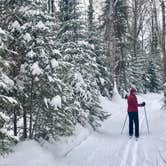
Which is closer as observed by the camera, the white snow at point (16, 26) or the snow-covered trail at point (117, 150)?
the white snow at point (16, 26)

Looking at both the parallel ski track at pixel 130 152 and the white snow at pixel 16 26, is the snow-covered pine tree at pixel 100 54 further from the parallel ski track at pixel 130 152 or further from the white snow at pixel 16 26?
the white snow at pixel 16 26

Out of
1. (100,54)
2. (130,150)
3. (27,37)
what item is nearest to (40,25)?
(27,37)

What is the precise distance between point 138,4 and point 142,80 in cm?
927

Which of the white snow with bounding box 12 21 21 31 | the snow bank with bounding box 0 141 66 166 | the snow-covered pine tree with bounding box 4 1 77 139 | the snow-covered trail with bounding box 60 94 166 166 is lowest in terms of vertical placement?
the snow-covered trail with bounding box 60 94 166 166

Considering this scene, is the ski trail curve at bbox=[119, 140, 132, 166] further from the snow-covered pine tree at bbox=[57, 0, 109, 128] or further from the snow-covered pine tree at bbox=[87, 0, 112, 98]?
the snow-covered pine tree at bbox=[87, 0, 112, 98]

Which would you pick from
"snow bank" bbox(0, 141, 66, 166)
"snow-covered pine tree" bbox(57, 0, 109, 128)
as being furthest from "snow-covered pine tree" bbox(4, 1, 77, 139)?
"snow-covered pine tree" bbox(57, 0, 109, 128)

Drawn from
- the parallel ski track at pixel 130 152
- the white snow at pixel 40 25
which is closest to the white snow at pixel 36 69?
the white snow at pixel 40 25

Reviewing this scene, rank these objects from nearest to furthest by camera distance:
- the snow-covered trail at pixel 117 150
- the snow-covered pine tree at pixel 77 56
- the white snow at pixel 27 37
A: the white snow at pixel 27 37
the snow-covered trail at pixel 117 150
the snow-covered pine tree at pixel 77 56

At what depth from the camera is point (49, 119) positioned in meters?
9.92

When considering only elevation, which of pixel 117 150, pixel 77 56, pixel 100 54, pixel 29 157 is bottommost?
pixel 117 150

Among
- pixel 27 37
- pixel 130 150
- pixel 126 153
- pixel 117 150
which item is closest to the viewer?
pixel 27 37

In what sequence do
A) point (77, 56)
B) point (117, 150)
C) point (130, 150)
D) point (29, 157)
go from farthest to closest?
1. point (77, 56)
2. point (117, 150)
3. point (130, 150)
4. point (29, 157)

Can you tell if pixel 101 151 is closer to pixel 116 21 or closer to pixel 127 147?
pixel 127 147

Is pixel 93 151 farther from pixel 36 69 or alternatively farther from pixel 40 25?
pixel 40 25
